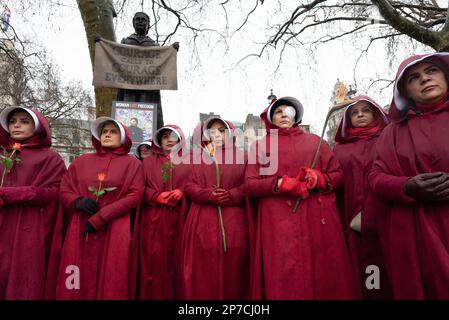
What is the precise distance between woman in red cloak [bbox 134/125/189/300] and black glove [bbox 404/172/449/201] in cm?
221

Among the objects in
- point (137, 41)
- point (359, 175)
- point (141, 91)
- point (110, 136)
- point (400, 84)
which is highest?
point (137, 41)

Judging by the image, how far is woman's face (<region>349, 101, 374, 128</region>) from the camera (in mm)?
3436

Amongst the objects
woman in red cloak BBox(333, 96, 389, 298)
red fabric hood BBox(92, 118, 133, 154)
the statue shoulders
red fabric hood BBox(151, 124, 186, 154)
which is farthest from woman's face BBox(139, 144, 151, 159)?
woman in red cloak BBox(333, 96, 389, 298)

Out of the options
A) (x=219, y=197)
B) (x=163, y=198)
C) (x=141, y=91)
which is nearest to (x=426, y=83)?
(x=219, y=197)

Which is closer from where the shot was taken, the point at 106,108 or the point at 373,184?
the point at 373,184

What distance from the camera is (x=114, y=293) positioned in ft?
9.76

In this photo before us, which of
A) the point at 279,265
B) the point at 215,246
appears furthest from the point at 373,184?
the point at 215,246

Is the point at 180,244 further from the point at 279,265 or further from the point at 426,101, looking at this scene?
the point at 426,101

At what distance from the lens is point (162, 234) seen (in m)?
3.45

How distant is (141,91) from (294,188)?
399 centimetres

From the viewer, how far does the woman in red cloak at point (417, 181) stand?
204 cm

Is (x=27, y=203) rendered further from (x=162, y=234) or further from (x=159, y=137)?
(x=159, y=137)

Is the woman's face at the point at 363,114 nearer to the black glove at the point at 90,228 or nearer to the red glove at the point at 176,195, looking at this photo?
the red glove at the point at 176,195
